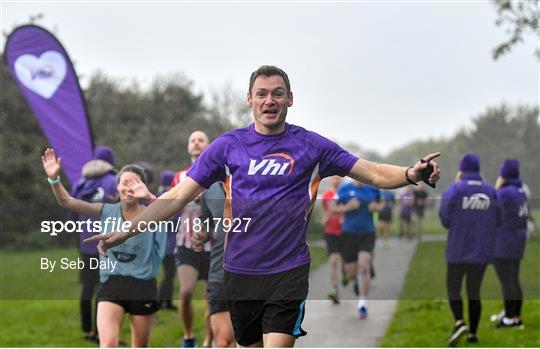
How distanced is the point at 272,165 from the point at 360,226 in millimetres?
6101

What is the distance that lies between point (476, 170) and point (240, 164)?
4600mm

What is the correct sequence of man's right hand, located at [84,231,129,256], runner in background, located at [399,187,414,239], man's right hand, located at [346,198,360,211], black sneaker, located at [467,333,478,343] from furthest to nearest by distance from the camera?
runner in background, located at [399,187,414,239] → man's right hand, located at [346,198,360,211] → black sneaker, located at [467,333,478,343] → man's right hand, located at [84,231,129,256]

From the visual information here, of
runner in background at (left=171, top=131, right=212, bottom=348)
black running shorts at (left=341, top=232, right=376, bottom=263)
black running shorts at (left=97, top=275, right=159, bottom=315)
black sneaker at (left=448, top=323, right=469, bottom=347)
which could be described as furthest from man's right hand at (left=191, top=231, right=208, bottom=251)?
black running shorts at (left=341, top=232, right=376, bottom=263)

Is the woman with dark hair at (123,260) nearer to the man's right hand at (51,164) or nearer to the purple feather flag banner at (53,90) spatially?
the man's right hand at (51,164)

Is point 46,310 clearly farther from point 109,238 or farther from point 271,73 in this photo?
point 271,73

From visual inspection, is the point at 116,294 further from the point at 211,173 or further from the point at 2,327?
the point at 2,327

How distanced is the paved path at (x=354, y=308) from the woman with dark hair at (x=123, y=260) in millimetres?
2154

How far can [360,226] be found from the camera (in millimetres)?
10969

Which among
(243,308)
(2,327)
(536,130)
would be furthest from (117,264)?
(536,130)

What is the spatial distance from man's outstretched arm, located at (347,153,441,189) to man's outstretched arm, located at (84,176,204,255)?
3.09 ft

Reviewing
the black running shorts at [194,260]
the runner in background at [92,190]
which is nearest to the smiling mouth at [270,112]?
the runner in background at [92,190]

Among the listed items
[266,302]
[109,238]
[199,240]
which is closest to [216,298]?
[199,240]

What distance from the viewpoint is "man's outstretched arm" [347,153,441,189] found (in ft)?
15.8

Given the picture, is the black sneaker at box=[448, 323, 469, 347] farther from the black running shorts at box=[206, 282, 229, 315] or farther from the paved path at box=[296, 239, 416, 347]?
the black running shorts at box=[206, 282, 229, 315]
